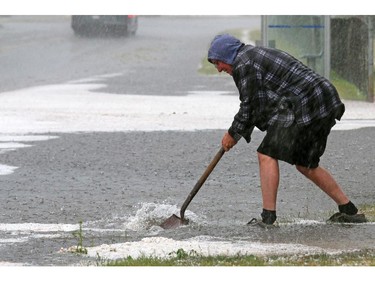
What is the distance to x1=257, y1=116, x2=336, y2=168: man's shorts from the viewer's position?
8.94m

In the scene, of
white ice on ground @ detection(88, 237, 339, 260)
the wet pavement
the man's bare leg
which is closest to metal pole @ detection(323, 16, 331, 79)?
the wet pavement

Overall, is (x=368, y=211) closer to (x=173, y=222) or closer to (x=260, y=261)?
(x=173, y=222)

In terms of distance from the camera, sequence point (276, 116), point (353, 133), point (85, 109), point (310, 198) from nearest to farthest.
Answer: point (276, 116) < point (310, 198) < point (353, 133) < point (85, 109)

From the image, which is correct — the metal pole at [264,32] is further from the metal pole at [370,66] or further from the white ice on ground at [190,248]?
the white ice on ground at [190,248]

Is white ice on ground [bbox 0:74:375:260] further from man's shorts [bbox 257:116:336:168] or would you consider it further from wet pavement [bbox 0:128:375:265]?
man's shorts [bbox 257:116:336:168]

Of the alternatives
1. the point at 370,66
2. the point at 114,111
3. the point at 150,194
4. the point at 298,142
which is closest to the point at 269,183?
the point at 298,142

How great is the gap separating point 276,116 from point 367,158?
197 inches

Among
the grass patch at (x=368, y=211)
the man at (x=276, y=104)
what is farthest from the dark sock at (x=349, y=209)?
the man at (x=276, y=104)

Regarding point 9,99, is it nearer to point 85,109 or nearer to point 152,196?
point 85,109

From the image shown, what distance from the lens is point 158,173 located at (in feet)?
42.6

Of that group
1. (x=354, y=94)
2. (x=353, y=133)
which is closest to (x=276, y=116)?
(x=353, y=133)

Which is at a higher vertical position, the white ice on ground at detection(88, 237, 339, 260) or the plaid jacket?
the plaid jacket

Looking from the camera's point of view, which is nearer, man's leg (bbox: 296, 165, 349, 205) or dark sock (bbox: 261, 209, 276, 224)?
dark sock (bbox: 261, 209, 276, 224)

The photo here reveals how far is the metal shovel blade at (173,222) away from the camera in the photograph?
945cm
